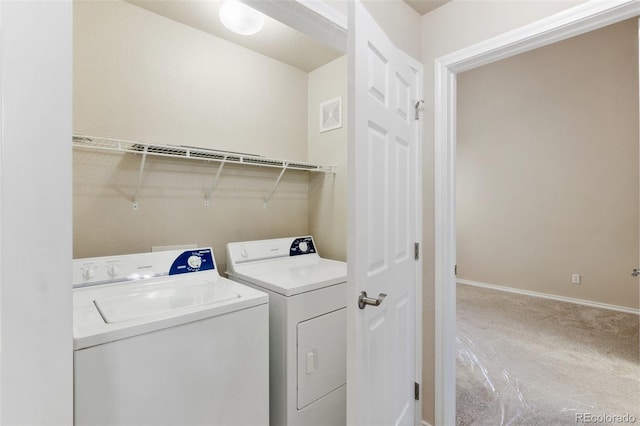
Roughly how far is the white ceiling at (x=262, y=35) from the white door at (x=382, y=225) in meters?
0.93

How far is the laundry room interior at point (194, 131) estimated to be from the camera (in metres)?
1.76

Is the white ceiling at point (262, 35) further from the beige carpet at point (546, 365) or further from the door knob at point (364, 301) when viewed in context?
the beige carpet at point (546, 365)

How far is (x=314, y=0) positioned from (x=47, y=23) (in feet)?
2.91

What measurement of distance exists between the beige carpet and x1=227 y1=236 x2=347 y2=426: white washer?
2.65 feet

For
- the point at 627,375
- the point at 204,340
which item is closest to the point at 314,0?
the point at 204,340

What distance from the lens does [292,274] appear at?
6.25ft

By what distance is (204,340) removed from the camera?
1.28 meters

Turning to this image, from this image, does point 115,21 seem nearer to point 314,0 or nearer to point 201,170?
point 201,170

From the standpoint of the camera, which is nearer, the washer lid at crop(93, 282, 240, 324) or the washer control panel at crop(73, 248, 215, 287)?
the washer lid at crop(93, 282, 240, 324)

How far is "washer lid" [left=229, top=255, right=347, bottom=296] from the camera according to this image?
165 cm

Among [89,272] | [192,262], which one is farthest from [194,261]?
[89,272]

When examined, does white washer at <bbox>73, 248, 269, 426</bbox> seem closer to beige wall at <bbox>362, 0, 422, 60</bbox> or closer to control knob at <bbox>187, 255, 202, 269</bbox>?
control knob at <bbox>187, 255, 202, 269</bbox>

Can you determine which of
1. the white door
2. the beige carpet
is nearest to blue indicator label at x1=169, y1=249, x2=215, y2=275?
the white door

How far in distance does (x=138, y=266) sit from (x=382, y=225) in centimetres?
132
